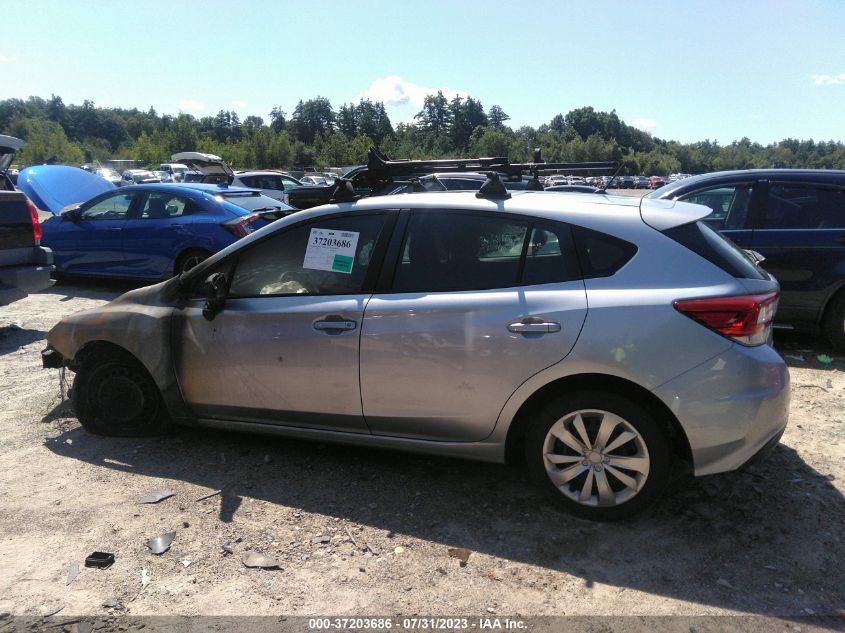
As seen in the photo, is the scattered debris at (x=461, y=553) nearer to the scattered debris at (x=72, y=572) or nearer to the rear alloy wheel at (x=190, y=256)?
the scattered debris at (x=72, y=572)

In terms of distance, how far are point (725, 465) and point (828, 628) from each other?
0.76m

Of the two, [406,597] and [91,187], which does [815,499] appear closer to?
[406,597]

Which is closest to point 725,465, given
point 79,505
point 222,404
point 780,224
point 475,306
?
point 475,306

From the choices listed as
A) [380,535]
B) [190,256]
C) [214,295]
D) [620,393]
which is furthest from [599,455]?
[190,256]

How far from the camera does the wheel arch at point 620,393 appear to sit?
3033mm

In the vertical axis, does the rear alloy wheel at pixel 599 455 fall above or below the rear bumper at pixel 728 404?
below

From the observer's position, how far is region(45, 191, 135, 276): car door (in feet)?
30.2

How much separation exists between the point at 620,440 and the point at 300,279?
1.99 m

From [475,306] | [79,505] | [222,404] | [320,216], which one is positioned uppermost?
[320,216]

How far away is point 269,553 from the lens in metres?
3.03

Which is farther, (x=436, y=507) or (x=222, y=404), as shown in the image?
(x=222, y=404)

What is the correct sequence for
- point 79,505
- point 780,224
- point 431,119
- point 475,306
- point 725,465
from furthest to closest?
1. point 431,119
2. point 780,224
3. point 79,505
4. point 475,306
5. point 725,465

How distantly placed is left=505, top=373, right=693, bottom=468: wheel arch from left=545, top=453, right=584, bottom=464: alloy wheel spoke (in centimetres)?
21

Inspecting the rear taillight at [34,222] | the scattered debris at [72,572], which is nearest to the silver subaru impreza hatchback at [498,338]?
the scattered debris at [72,572]
